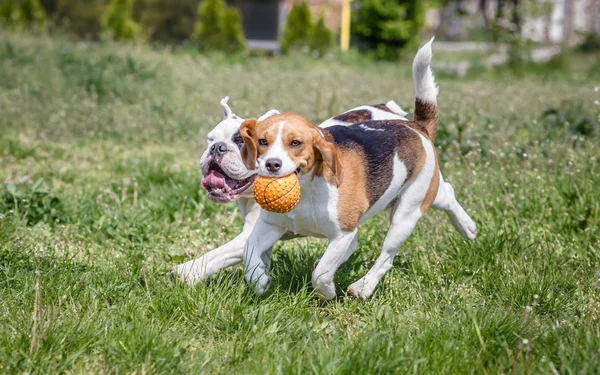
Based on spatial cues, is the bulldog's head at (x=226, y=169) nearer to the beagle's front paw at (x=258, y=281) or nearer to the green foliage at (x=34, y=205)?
the beagle's front paw at (x=258, y=281)

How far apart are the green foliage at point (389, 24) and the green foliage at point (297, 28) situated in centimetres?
180

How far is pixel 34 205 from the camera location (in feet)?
17.9

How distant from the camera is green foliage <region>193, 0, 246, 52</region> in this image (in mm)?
19250

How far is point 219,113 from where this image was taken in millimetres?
9664

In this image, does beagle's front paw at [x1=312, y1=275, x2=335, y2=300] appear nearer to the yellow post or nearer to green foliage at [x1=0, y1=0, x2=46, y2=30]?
green foliage at [x1=0, y1=0, x2=46, y2=30]

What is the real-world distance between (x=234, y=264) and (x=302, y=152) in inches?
42.8

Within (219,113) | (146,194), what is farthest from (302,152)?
(219,113)

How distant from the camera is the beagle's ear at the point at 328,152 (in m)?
3.45

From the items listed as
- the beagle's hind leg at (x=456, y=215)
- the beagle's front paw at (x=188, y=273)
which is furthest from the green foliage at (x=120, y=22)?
the beagle's front paw at (x=188, y=273)

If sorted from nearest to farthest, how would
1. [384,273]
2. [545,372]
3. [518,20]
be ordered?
[545,372] < [384,273] < [518,20]

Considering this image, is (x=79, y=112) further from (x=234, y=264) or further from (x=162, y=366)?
(x=162, y=366)

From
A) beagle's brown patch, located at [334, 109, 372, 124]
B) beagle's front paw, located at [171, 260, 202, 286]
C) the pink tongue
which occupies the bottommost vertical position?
beagle's front paw, located at [171, 260, 202, 286]

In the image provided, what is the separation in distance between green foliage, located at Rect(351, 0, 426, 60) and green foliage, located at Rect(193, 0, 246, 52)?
12.5 ft

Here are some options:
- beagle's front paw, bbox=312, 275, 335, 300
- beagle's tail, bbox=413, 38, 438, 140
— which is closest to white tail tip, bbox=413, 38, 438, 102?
beagle's tail, bbox=413, 38, 438, 140
